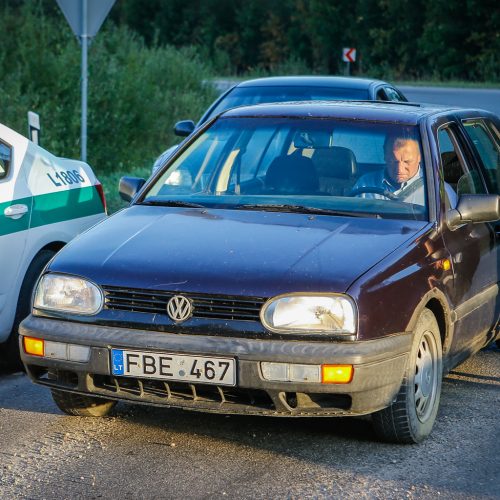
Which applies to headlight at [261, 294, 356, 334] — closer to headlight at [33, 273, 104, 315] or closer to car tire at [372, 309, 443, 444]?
car tire at [372, 309, 443, 444]

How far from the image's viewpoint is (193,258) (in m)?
5.34

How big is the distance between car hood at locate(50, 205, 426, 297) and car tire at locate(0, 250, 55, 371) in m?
1.23

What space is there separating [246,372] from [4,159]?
2774mm

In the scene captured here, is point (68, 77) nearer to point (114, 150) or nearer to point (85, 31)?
point (114, 150)

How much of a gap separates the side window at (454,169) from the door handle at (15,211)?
7.86 feet

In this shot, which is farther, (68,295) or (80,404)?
(80,404)

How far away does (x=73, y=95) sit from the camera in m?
18.5

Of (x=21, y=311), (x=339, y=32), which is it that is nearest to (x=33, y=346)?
(x=21, y=311)

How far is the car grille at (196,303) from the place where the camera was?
506cm

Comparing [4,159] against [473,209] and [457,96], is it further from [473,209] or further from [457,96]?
[457,96]

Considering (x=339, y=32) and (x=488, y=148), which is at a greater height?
(x=488, y=148)

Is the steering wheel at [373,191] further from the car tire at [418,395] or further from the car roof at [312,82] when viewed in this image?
the car roof at [312,82]

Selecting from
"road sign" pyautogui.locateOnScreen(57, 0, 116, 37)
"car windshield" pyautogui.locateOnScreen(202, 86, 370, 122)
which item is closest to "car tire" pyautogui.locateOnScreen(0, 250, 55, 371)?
"road sign" pyautogui.locateOnScreen(57, 0, 116, 37)

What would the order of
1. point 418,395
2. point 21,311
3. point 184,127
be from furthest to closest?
point 184,127 < point 21,311 < point 418,395
